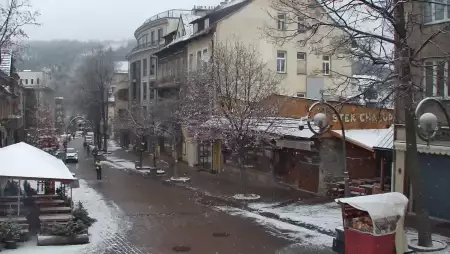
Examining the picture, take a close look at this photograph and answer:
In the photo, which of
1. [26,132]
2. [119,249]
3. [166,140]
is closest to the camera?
[119,249]

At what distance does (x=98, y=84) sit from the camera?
66375mm

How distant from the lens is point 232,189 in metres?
27.7

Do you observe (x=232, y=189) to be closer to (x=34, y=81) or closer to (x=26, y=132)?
(x=26, y=132)

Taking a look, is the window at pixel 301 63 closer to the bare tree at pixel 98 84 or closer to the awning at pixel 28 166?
the awning at pixel 28 166

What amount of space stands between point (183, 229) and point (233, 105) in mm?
9123

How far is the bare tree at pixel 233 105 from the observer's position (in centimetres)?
2434

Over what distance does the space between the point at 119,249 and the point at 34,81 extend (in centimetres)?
12294

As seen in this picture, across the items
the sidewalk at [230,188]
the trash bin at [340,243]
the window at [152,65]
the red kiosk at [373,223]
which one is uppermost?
the window at [152,65]

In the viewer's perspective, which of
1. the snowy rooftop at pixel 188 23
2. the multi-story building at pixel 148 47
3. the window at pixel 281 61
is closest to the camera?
the window at pixel 281 61

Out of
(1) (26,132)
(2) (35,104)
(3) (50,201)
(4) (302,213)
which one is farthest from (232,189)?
(2) (35,104)

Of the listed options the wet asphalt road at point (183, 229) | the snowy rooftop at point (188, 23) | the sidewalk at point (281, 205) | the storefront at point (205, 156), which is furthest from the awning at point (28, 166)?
the snowy rooftop at point (188, 23)

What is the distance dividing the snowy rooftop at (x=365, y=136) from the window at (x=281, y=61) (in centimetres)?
1184

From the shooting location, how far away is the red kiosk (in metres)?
12.0

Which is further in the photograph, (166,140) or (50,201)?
(166,140)
